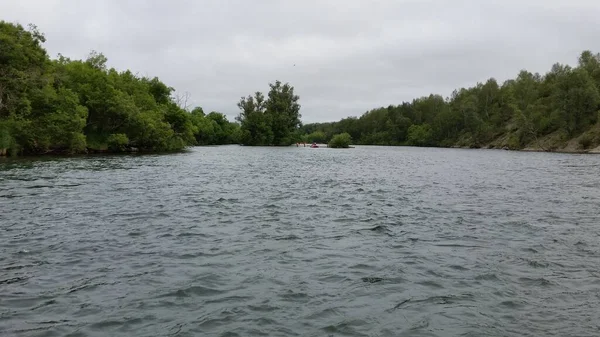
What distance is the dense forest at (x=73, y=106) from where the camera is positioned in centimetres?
5131

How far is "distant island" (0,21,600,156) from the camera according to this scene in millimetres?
53081

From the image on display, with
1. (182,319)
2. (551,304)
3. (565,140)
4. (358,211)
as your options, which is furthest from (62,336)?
(565,140)

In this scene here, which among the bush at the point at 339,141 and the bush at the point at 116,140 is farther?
the bush at the point at 339,141

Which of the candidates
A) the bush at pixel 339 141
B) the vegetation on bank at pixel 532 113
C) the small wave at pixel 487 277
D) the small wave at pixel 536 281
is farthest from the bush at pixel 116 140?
the vegetation on bank at pixel 532 113

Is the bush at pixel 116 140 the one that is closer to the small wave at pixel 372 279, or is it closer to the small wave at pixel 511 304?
the small wave at pixel 372 279

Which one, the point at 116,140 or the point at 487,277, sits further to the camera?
the point at 116,140

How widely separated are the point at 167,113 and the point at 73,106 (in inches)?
1262

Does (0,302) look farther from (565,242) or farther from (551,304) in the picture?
(565,242)

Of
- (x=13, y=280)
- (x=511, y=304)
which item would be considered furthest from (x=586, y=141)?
(x=13, y=280)

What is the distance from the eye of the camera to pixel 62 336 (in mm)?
7125

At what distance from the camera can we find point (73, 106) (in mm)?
60719

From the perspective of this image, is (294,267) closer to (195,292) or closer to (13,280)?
(195,292)

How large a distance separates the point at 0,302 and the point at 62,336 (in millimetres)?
2287

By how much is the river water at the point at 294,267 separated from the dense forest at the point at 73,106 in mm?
35821
